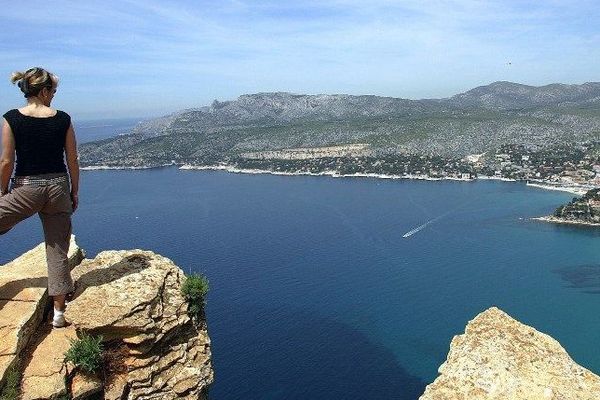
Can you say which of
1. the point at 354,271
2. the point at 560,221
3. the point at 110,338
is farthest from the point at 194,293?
the point at 560,221

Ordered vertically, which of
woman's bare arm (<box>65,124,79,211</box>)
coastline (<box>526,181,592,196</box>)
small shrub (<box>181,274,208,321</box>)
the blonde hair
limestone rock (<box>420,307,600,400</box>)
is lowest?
coastline (<box>526,181,592,196</box>)

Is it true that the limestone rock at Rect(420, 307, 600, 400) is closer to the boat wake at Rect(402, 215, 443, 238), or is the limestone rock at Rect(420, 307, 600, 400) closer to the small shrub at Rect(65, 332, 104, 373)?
the small shrub at Rect(65, 332, 104, 373)

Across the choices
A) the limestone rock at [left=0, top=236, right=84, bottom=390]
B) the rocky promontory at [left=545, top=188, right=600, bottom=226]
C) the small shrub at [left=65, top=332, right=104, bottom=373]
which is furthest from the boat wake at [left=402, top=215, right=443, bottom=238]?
the small shrub at [left=65, top=332, right=104, bottom=373]

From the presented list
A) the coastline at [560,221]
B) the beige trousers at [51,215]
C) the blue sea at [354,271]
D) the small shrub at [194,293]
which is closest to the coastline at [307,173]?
the blue sea at [354,271]

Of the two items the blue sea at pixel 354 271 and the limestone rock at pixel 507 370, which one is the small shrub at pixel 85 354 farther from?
the blue sea at pixel 354 271

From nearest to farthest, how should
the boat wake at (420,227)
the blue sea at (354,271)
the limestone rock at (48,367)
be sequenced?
the limestone rock at (48,367) < the blue sea at (354,271) < the boat wake at (420,227)

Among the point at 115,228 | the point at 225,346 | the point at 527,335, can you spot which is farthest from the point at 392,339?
the point at 115,228
